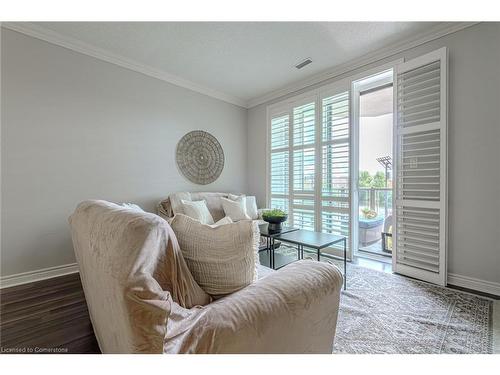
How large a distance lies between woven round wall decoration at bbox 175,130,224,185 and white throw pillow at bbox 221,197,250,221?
2.06ft

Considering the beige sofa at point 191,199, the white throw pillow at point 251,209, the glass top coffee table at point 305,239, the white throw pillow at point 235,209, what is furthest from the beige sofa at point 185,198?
the glass top coffee table at point 305,239

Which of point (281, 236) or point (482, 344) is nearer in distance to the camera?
point (482, 344)

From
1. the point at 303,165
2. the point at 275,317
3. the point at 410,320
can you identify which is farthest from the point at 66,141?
the point at 410,320

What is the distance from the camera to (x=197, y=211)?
303 cm

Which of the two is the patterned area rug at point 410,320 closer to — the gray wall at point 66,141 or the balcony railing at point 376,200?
the balcony railing at point 376,200

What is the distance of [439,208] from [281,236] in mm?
1625

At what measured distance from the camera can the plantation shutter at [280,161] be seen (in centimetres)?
390

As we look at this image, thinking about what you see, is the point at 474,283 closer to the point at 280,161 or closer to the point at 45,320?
the point at 280,161

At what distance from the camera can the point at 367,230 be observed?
3611 mm

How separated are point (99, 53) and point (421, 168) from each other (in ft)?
12.9

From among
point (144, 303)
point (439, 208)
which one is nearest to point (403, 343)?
point (439, 208)

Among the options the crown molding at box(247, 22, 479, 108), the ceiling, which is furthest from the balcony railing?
the ceiling

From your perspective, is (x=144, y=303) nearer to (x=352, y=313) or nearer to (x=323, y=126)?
(x=352, y=313)
